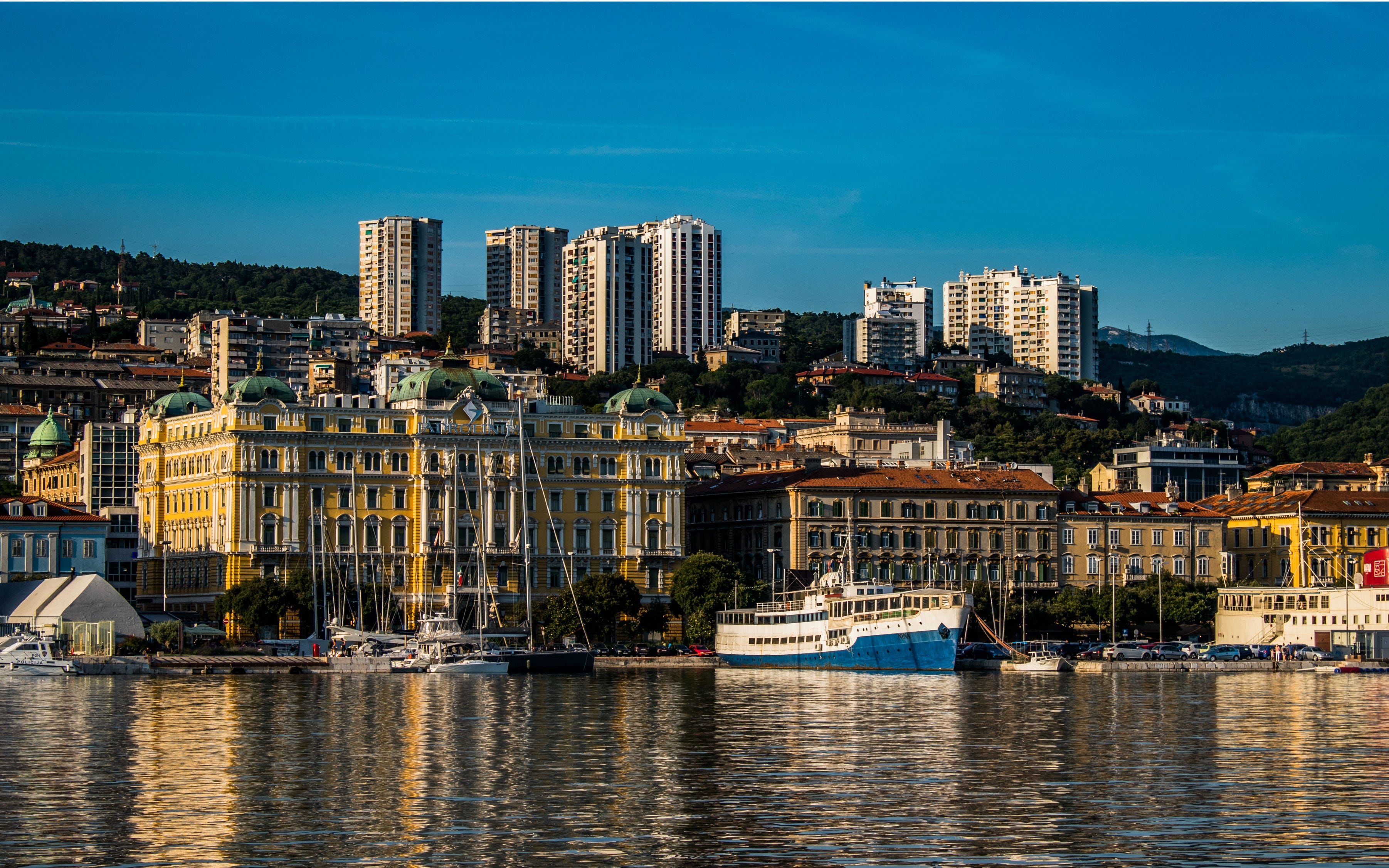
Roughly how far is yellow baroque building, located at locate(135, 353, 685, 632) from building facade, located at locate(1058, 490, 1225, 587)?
28.5 meters

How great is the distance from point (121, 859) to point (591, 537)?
310 feet

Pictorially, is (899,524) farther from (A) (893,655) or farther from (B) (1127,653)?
(A) (893,655)

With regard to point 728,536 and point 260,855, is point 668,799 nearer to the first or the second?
point 260,855

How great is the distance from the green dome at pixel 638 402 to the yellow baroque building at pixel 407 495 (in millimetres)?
147


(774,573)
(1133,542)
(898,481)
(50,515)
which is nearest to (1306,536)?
(1133,542)

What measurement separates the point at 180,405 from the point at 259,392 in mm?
14880

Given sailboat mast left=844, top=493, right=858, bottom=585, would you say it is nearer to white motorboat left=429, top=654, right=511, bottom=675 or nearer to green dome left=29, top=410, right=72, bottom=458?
white motorboat left=429, top=654, right=511, bottom=675

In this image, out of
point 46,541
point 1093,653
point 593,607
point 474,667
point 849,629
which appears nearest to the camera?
point 474,667

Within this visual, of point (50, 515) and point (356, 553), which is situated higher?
point (50, 515)


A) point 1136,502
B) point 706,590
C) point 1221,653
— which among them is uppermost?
point 1136,502

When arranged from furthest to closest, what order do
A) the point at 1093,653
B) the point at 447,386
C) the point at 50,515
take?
the point at 447,386, the point at 50,515, the point at 1093,653

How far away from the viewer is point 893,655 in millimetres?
106000

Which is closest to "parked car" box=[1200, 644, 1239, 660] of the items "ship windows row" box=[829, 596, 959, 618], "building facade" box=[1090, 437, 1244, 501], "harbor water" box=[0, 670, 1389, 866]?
"ship windows row" box=[829, 596, 959, 618]

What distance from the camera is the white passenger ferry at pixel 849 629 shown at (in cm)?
10394
